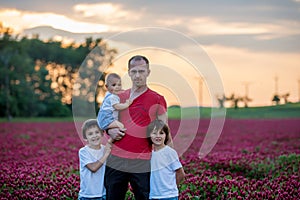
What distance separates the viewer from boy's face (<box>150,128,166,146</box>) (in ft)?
18.9

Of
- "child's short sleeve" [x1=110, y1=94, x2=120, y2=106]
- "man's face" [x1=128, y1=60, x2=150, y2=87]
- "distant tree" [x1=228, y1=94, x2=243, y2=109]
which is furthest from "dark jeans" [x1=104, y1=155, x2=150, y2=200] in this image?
"distant tree" [x1=228, y1=94, x2=243, y2=109]

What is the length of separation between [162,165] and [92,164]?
876 mm

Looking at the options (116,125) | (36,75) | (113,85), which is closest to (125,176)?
(116,125)

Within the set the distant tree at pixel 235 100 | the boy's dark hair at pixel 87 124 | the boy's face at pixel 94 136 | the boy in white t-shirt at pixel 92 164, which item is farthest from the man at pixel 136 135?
the distant tree at pixel 235 100

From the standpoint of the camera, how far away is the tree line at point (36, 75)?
47.6 meters

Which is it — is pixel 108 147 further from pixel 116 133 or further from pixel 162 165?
pixel 162 165

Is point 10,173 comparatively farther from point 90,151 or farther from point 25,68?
point 25,68

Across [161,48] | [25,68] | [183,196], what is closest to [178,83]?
[161,48]

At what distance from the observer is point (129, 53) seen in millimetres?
6105

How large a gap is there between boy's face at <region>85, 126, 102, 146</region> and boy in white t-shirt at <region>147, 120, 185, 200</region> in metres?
0.73

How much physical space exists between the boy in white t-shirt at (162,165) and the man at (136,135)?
0.20 ft

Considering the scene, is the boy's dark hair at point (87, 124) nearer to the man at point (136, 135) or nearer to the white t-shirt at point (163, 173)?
the man at point (136, 135)

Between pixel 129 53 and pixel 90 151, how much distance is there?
1256 mm

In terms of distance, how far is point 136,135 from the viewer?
5766 mm
